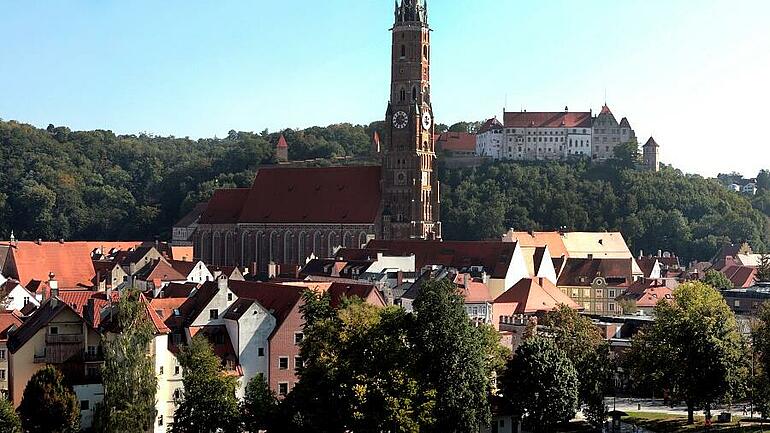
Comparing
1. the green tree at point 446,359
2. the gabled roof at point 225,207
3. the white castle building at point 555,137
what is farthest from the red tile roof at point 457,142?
the green tree at point 446,359

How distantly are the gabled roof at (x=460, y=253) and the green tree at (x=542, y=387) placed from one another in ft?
122

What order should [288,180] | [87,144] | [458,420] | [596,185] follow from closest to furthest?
[458,420]
[288,180]
[596,185]
[87,144]

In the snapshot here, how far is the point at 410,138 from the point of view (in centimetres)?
11619

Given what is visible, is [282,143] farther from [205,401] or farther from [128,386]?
[128,386]

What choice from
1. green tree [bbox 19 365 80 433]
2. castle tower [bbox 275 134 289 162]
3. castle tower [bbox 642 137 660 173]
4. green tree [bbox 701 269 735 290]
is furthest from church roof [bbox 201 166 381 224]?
green tree [bbox 19 365 80 433]

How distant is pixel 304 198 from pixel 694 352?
7434 cm

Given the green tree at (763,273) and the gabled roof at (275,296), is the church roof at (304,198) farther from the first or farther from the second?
the gabled roof at (275,296)

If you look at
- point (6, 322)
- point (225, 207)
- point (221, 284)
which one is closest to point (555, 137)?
point (225, 207)

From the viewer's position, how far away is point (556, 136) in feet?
577

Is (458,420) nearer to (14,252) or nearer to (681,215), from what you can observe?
(14,252)

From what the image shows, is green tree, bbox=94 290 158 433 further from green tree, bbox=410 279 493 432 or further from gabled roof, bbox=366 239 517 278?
gabled roof, bbox=366 239 517 278

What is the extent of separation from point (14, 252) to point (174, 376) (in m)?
45.6

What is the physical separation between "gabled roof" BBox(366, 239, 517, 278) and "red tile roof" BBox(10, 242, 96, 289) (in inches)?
995

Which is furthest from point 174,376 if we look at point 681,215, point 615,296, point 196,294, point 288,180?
point 681,215
